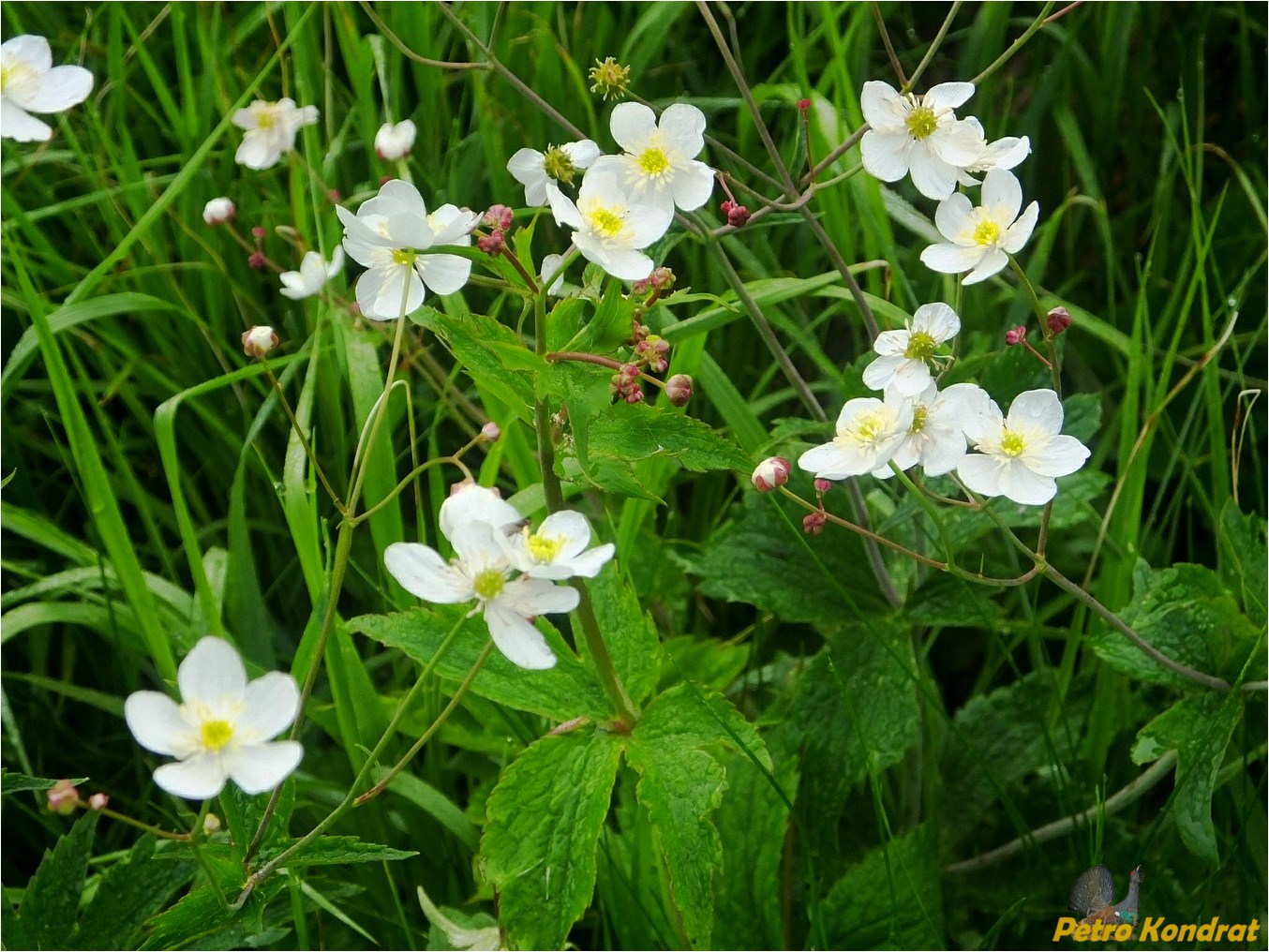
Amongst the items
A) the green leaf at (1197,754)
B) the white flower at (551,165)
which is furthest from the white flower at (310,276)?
the green leaf at (1197,754)

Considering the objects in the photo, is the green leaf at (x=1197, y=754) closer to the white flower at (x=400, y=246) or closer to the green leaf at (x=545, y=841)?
the green leaf at (x=545, y=841)

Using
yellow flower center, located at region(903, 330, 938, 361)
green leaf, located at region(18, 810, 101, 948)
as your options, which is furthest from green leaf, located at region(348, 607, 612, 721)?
yellow flower center, located at region(903, 330, 938, 361)

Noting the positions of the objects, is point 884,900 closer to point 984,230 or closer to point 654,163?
point 984,230

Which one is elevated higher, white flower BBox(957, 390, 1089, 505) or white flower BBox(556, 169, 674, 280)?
white flower BBox(556, 169, 674, 280)

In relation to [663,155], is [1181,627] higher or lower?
lower

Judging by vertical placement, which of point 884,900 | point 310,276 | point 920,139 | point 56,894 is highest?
point 920,139

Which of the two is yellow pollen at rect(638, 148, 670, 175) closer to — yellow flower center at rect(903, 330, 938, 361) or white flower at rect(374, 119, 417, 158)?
yellow flower center at rect(903, 330, 938, 361)

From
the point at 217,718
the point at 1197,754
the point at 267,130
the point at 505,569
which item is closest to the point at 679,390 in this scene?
the point at 505,569

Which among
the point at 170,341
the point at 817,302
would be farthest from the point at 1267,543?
the point at 170,341
